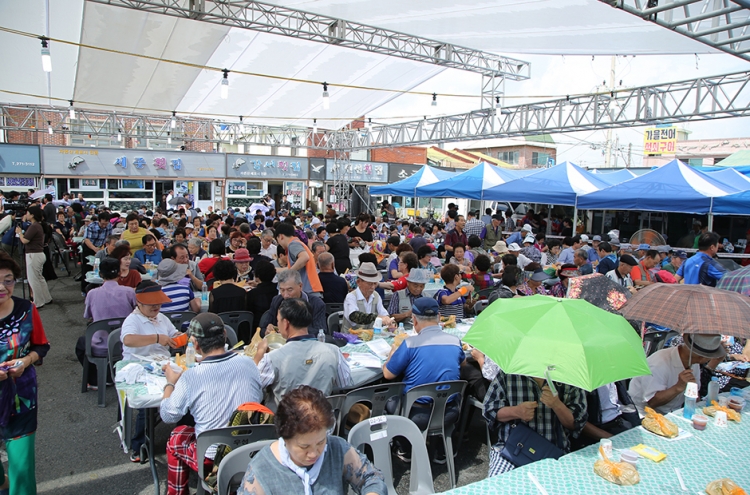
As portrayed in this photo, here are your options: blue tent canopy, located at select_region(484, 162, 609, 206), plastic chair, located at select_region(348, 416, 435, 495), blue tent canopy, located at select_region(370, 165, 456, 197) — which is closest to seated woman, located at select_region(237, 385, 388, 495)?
plastic chair, located at select_region(348, 416, 435, 495)

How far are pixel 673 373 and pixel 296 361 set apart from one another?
2.56 metres

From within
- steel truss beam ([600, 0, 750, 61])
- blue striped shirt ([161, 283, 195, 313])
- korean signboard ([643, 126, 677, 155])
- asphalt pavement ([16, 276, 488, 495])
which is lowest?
asphalt pavement ([16, 276, 488, 495])

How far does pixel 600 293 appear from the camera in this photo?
4.29 m

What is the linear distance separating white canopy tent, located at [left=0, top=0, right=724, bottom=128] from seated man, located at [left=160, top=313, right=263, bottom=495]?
7491 millimetres

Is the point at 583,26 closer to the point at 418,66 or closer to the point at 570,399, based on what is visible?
the point at 418,66

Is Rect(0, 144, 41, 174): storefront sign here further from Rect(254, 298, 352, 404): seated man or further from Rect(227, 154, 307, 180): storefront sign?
Rect(254, 298, 352, 404): seated man

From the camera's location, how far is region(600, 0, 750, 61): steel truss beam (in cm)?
486

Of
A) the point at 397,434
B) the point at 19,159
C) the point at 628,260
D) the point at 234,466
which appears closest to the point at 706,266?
the point at 628,260

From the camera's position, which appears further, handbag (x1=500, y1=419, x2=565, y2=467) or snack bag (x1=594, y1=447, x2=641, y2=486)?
handbag (x1=500, y1=419, x2=565, y2=467)

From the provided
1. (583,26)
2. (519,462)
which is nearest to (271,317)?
(519,462)

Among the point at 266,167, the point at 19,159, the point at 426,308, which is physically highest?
the point at 266,167

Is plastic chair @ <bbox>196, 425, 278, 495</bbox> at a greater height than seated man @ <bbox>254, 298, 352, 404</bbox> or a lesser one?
lesser

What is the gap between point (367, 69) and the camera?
1289cm

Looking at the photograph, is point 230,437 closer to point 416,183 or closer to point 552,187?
point 552,187
